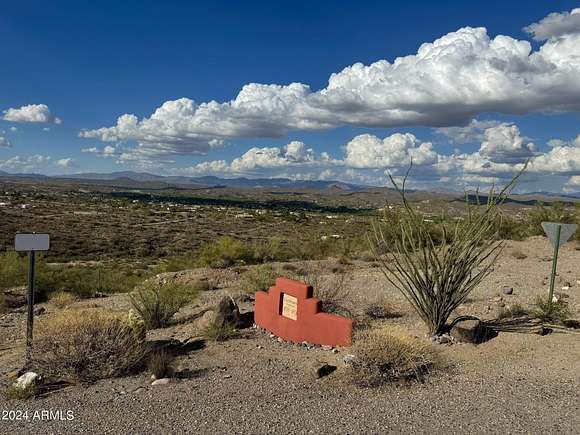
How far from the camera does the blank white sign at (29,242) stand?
8.68 m

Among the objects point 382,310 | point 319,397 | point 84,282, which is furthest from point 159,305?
point 84,282

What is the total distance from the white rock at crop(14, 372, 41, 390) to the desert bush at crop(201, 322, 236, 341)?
3.29 metres

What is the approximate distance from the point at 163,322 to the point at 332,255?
45.2 feet

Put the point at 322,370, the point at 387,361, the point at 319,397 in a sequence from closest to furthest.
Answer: the point at 319,397 < the point at 387,361 < the point at 322,370

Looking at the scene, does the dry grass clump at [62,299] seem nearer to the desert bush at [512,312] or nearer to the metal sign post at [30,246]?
the metal sign post at [30,246]

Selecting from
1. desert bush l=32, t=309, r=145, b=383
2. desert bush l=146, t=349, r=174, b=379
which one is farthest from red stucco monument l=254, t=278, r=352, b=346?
desert bush l=32, t=309, r=145, b=383

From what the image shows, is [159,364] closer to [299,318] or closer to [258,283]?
[299,318]

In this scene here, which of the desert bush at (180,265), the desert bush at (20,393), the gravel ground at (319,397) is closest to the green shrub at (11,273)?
the desert bush at (180,265)

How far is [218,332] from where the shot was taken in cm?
982

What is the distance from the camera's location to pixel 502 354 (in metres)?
8.74

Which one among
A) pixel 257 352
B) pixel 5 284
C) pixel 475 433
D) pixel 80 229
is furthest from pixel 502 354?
pixel 80 229

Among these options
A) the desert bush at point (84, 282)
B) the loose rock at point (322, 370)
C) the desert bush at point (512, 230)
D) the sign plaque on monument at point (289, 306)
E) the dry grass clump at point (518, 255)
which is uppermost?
the desert bush at point (512, 230)

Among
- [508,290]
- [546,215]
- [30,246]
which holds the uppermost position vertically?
[546,215]

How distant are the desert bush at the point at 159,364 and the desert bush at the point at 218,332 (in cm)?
155
